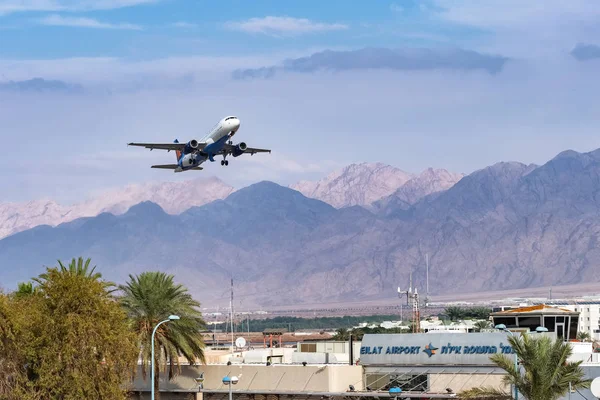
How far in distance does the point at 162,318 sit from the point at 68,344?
15.0 metres

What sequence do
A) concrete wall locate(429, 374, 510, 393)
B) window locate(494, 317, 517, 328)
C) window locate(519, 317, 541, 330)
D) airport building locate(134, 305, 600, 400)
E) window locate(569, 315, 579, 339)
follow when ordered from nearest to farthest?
concrete wall locate(429, 374, 510, 393) < airport building locate(134, 305, 600, 400) < window locate(519, 317, 541, 330) < window locate(569, 315, 579, 339) < window locate(494, 317, 517, 328)

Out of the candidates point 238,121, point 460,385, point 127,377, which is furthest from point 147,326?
point 238,121

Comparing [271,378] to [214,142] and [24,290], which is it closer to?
[24,290]

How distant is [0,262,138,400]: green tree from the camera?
72.2 m

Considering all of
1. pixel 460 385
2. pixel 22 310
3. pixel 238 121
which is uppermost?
pixel 238 121

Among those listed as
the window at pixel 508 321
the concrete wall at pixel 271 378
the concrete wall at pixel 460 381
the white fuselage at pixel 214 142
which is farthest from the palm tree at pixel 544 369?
the white fuselage at pixel 214 142

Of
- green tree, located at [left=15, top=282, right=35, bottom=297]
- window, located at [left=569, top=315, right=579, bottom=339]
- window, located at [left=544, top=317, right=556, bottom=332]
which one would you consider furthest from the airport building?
green tree, located at [left=15, top=282, right=35, bottom=297]

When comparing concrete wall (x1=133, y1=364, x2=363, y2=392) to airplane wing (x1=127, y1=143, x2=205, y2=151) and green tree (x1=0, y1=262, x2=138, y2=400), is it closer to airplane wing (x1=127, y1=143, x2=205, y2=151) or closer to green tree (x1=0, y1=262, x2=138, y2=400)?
green tree (x1=0, y1=262, x2=138, y2=400)

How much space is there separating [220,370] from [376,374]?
12237mm

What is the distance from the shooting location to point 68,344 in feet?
237

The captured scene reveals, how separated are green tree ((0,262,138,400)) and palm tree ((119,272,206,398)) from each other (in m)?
9.89

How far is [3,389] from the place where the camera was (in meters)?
72.1

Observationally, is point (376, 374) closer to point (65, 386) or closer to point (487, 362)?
point (487, 362)

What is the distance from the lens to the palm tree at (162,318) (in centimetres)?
8512
